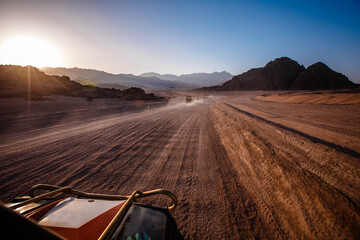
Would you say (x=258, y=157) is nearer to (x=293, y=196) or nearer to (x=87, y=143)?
(x=293, y=196)

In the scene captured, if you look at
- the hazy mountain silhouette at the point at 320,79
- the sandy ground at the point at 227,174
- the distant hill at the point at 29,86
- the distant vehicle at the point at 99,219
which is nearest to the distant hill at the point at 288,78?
the hazy mountain silhouette at the point at 320,79

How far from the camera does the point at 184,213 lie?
8.25 ft

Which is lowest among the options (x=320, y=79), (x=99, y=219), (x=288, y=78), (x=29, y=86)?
(x=99, y=219)

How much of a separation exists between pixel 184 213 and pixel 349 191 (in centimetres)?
295

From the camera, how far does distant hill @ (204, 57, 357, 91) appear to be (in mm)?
66688

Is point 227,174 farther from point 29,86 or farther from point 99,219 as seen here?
point 29,86

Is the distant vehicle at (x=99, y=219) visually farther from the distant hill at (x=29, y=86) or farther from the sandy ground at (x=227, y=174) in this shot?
the distant hill at (x=29, y=86)

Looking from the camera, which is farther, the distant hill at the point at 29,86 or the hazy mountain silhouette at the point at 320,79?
the hazy mountain silhouette at the point at 320,79

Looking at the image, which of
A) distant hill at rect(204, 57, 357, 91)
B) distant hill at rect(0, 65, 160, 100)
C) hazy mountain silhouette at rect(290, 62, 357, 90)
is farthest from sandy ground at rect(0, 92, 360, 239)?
hazy mountain silhouette at rect(290, 62, 357, 90)

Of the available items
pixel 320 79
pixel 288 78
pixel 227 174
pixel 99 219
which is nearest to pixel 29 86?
pixel 99 219

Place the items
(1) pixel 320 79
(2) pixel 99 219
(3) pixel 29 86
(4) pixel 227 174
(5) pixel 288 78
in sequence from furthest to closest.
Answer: (5) pixel 288 78 → (1) pixel 320 79 → (3) pixel 29 86 → (4) pixel 227 174 → (2) pixel 99 219

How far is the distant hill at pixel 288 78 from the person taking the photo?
219ft

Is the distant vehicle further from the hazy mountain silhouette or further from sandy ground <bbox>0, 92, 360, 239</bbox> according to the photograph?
the hazy mountain silhouette

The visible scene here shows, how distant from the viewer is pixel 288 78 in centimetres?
7388
